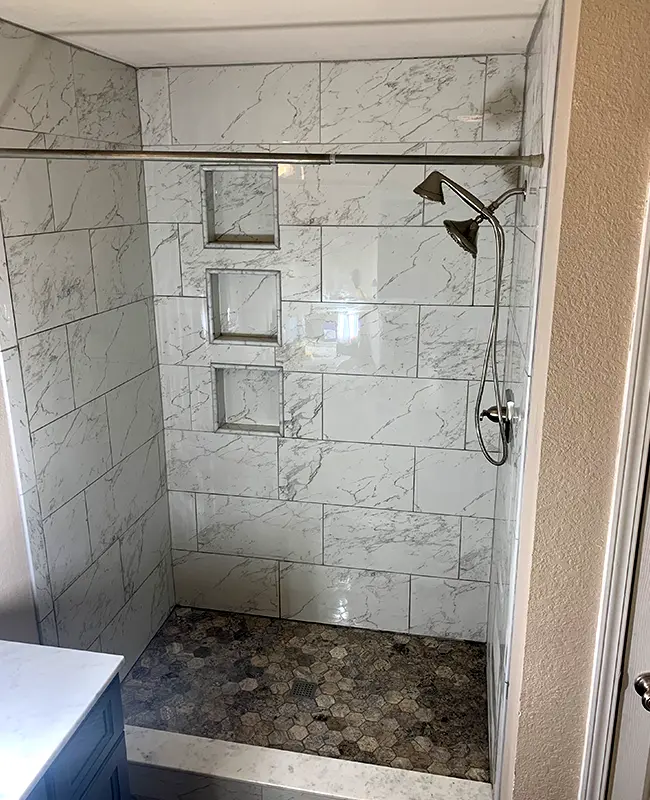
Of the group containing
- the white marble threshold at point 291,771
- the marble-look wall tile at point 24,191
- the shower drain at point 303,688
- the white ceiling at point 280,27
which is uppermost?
the white ceiling at point 280,27

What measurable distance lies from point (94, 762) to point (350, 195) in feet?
6.50

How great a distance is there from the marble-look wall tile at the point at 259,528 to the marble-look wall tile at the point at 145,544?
0.15 m

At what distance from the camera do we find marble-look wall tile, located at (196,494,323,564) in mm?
2941

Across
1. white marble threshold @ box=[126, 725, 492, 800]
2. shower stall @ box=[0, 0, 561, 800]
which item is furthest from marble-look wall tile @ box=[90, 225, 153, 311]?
white marble threshold @ box=[126, 725, 492, 800]

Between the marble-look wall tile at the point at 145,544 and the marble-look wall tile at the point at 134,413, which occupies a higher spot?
the marble-look wall tile at the point at 134,413

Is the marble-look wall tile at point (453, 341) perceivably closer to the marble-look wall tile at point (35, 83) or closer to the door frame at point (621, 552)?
the door frame at point (621, 552)

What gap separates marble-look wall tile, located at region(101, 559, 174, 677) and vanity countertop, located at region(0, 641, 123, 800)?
84 cm

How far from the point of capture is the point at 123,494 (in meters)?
2.64

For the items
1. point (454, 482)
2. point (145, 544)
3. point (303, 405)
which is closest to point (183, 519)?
point (145, 544)

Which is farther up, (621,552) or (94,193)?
(94,193)

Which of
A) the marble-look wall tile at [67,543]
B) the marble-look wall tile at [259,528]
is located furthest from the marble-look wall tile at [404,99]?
the marble-look wall tile at [67,543]

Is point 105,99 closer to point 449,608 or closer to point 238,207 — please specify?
point 238,207

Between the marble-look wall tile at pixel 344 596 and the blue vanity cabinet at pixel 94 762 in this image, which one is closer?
the blue vanity cabinet at pixel 94 762

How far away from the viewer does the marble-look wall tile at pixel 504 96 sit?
7.70 feet
